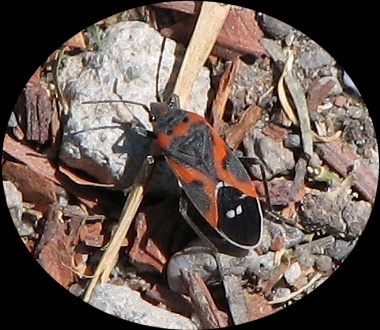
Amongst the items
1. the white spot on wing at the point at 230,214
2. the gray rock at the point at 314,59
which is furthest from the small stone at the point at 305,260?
the gray rock at the point at 314,59

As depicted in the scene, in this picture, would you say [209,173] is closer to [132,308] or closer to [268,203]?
[268,203]

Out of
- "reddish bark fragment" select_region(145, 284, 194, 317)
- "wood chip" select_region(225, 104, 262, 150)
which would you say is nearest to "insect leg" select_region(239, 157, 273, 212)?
"wood chip" select_region(225, 104, 262, 150)

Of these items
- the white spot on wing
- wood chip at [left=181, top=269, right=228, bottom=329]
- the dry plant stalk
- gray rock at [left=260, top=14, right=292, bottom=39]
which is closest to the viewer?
wood chip at [left=181, top=269, right=228, bottom=329]

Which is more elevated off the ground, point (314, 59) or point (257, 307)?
point (314, 59)

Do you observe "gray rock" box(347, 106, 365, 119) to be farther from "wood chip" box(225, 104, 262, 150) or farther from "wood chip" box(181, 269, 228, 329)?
"wood chip" box(181, 269, 228, 329)

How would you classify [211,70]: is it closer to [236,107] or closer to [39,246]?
[236,107]

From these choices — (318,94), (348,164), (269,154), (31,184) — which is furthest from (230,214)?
(31,184)
